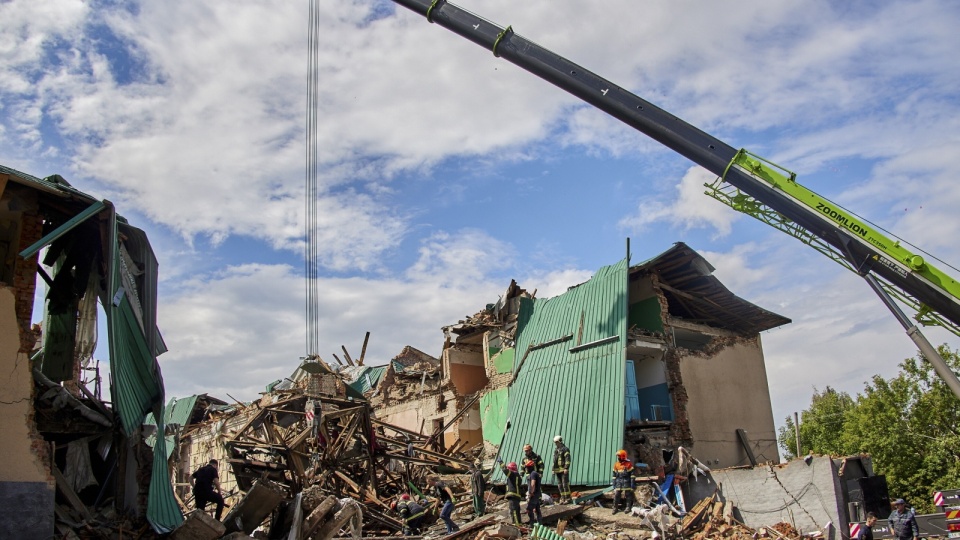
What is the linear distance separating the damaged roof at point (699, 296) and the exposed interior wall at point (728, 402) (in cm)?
71

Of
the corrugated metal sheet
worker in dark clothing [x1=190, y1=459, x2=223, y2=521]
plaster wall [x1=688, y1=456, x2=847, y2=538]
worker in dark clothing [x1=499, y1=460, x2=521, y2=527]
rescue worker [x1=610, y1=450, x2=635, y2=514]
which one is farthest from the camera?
rescue worker [x1=610, y1=450, x2=635, y2=514]

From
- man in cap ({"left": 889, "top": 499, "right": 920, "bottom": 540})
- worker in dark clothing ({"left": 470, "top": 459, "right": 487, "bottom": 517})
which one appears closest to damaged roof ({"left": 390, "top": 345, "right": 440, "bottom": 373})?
worker in dark clothing ({"left": 470, "top": 459, "right": 487, "bottom": 517})

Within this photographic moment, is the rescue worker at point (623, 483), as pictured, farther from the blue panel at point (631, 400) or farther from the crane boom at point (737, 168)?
the crane boom at point (737, 168)

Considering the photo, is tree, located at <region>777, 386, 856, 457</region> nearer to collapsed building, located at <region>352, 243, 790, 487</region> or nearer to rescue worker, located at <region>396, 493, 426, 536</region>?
collapsed building, located at <region>352, 243, 790, 487</region>

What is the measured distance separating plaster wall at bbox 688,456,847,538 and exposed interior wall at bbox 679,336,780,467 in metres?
4.70

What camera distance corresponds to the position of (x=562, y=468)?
15523mm

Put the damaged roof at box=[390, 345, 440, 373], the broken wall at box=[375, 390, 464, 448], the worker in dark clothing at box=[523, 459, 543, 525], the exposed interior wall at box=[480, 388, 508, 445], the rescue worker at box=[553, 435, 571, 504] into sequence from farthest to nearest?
the damaged roof at box=[390, 345, 440, 373], the broken wall at box=[375, 390, 464, 448], the exposed interior wall at box=[480, 388, 508, 445], the rescue worker at box=[553, 435, 571, 504], the worker in dark clothing at box=[523, 459, 543, 525]

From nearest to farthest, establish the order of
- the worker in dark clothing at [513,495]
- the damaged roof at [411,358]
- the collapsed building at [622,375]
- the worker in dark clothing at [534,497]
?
the worker in dark clothing at [534,497] < the worker in dark clothing at [513,495] < the collapsed building at [622,375] < the damaged roof at [411,358]

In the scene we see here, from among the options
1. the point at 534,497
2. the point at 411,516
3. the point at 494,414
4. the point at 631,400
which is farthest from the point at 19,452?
the point at 494,414

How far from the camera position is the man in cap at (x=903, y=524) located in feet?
36.7

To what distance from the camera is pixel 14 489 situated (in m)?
9.95

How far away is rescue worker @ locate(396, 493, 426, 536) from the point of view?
48.6 ft

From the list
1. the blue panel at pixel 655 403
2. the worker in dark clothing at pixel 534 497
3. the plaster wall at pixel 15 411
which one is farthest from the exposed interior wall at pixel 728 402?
the plaster wall at pixel 15 411

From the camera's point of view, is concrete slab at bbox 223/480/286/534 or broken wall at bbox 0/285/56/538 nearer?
broken wall at bbox 0/285/56/538
